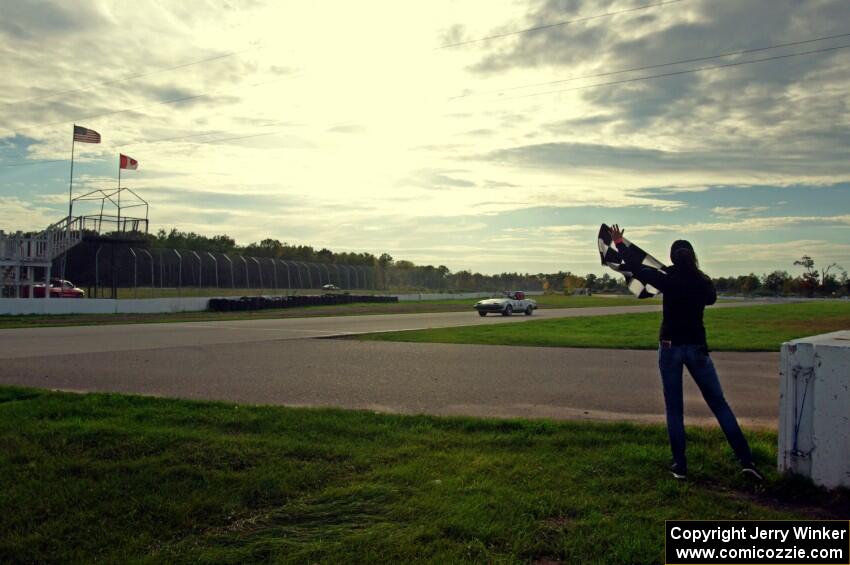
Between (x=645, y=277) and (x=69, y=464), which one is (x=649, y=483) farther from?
(x=69, y=464)

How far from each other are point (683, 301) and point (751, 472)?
1.45 metres

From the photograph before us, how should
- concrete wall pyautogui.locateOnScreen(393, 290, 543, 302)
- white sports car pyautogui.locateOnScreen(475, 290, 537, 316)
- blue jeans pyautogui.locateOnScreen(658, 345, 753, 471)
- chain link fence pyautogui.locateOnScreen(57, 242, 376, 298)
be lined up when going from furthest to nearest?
concrete wall pyautogui.locateOnScreen(393, 290, 543, 302)
white sports car pyautogui.locateOnScreen(475, 290, 537, 316)
chain link fence pyautogui.locateOnScreen(57, 242, 376, 298)
blue jeans pyautogui.locateOnScreen(658, 345, 753, 471)

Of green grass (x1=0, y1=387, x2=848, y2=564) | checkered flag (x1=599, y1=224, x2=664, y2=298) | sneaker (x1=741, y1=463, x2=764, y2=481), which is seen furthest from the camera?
checkered flag (x1=599, y1=224, x2=664, y2=298)

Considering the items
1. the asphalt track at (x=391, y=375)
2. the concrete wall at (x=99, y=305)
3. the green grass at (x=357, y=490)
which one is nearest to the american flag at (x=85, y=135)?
the concrete wall at (x=99, y=305)

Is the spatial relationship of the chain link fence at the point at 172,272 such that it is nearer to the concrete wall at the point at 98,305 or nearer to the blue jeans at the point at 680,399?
the concrete wall at the point at 98,305

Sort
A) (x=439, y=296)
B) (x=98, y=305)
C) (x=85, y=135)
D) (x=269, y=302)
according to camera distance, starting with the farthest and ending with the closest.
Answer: (x=439, y=296)
(x=269, y=302)
(x=85, y=135)
(x=98, y=305)

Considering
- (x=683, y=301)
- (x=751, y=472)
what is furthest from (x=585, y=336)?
(x=751, y=472)

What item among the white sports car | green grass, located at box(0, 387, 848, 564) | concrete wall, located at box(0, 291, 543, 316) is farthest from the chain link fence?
green grass, located at box(0, 387, 848, 564)

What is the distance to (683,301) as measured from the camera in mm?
5824

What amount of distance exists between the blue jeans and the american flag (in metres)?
37.4

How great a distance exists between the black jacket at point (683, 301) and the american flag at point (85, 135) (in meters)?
37.1

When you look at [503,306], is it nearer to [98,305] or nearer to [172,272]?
[172,272]

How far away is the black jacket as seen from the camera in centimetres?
579

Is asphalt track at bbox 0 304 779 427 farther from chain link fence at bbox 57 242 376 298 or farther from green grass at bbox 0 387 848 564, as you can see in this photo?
chain link fence at bbox 57 242 376 298
